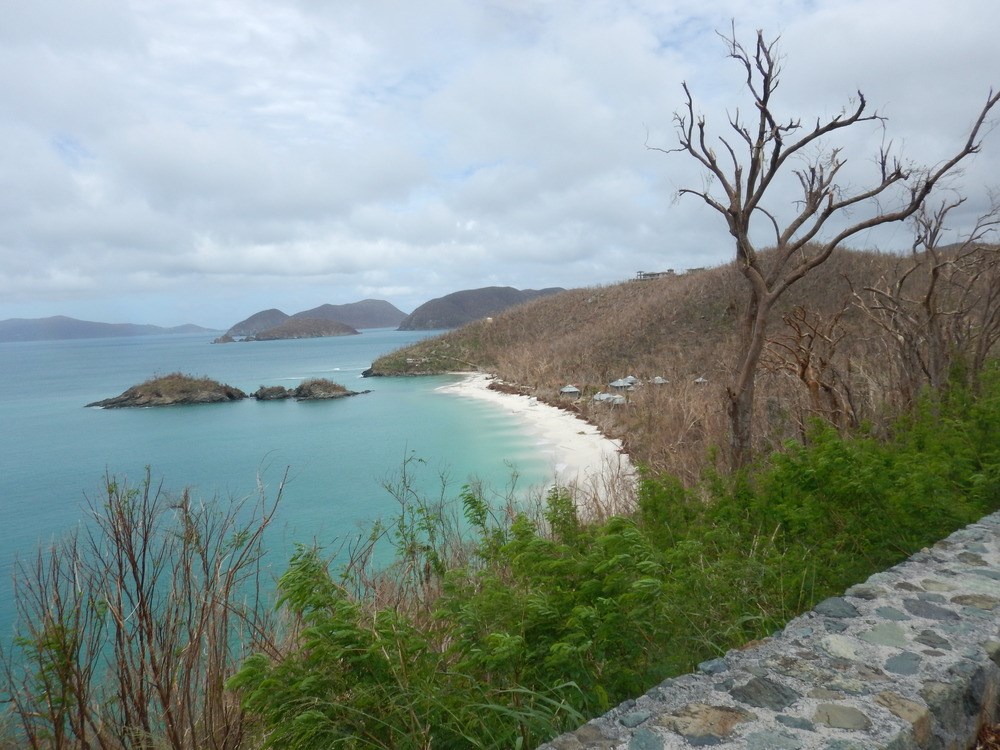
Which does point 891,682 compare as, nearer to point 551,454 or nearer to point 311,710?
point 311,710

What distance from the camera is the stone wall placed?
2281mm

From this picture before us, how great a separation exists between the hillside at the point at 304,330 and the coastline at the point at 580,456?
106514 millimetres

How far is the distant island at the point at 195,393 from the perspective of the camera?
28.3m

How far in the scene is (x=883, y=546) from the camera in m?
4.33

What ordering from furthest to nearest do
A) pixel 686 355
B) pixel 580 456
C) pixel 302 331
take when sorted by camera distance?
pixel 302 331, pixel 686 355, pixel 580 456

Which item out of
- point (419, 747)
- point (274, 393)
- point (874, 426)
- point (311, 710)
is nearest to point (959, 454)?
point (874, 426)

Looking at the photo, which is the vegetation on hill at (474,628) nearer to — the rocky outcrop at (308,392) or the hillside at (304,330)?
the rocky outcrop at (308,392)

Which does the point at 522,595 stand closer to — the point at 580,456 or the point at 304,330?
the point at 580,456

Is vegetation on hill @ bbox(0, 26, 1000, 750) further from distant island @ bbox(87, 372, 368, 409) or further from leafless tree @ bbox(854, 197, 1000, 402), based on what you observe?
distant island @ bbox(87, 372, 368, 409)

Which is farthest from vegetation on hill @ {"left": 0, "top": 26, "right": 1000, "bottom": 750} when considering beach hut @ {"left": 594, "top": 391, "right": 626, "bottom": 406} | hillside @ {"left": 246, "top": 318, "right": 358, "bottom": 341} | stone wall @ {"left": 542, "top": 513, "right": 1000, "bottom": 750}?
hillside @ {"left": 246, "top": 318, "right": 358, "bottom": 341}

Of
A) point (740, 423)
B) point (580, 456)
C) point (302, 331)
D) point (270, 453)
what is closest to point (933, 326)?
point (740, 423)

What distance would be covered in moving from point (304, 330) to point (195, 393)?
102479 mm

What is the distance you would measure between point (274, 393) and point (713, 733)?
29.1 m

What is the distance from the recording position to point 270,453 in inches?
674
